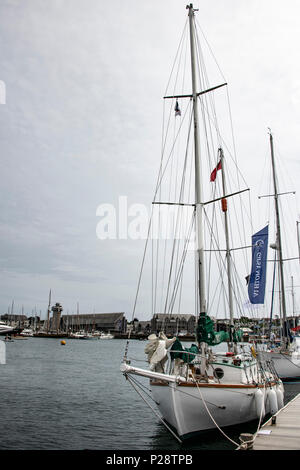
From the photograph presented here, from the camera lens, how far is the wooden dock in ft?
33.7

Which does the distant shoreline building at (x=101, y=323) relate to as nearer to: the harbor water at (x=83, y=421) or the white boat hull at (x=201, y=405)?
the harbor water at (x=83, y=421)

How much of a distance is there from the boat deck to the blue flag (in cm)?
905

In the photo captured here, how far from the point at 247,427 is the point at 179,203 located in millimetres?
10346

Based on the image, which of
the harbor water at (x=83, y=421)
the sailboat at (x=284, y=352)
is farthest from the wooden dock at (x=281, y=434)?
the sailboat at (x=284, y=352)

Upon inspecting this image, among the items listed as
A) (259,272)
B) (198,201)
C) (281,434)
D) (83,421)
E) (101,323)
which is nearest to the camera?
(281,434)

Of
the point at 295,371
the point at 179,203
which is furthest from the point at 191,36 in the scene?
the point at 295,371

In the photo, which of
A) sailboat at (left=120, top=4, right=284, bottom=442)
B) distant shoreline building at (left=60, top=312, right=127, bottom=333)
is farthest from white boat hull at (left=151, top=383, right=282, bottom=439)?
distant shoreline building at (left=60, top=312, right=127, bottom=333)

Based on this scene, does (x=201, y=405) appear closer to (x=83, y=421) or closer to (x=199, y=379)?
(x=199, y=379)

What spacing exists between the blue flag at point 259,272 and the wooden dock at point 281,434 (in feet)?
29.6

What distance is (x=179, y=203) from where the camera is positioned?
61.7 ft

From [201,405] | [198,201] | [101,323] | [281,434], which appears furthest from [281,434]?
[101,323]

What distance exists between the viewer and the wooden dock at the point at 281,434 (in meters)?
10.3

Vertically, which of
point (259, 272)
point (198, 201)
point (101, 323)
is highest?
point (198, 201)

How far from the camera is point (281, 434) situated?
37.9 feet
